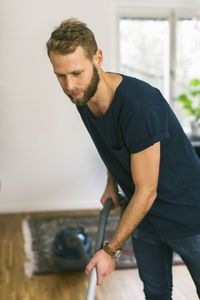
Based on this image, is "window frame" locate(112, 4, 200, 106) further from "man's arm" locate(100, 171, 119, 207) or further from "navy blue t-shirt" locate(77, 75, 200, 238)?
"navy blue t-shirt" locate(77, 75, 200, 238)

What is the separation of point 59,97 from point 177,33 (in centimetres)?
130

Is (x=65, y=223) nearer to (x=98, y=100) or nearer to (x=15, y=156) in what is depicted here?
(x=15, y=156)

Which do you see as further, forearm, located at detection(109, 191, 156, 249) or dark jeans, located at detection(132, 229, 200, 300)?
dark jeans, located at detection(132, 229, 200, 300)

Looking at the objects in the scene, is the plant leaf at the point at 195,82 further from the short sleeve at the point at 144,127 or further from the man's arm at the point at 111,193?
the short sleeve at the point at 144,127

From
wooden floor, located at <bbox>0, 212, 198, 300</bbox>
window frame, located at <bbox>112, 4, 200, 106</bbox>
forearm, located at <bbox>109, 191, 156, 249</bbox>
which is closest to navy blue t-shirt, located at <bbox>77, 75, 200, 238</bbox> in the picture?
forearm, located at <bbox>109, 191, 156, 249</bbox>

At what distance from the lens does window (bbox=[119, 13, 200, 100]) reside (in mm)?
3984

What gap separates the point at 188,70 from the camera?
4.13 meters

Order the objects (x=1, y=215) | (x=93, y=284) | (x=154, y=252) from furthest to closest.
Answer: (x=1, y=215), (x=154, y=252), (x=93, y=284)

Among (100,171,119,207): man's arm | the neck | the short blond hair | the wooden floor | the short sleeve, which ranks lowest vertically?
the wooden floor

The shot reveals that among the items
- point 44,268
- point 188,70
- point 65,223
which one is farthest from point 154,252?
point 188,70

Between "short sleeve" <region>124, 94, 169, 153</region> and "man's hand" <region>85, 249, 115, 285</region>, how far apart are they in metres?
0.31

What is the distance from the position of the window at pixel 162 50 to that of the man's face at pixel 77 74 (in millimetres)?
2925

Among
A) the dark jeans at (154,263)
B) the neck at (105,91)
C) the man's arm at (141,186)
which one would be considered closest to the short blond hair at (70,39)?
the neck at (105,91)

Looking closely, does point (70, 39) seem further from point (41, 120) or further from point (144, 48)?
point (144, 48)
